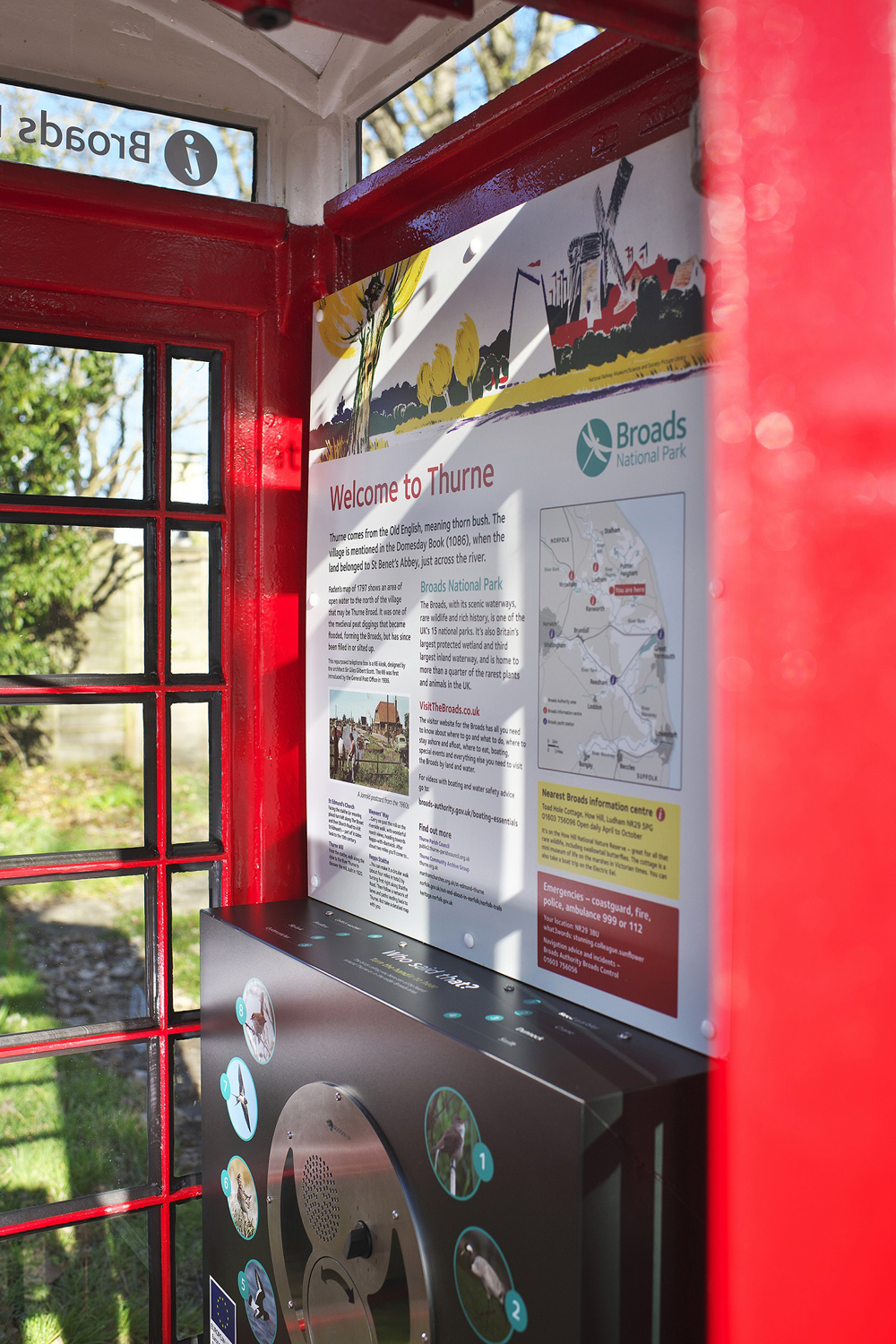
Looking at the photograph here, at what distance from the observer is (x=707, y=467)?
52.0 inches

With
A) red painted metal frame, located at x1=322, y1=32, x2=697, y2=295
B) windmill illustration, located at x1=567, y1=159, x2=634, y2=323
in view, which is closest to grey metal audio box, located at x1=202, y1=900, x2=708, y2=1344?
windmill illustration, located at x1=567, y1=159, x2=634, y2=323

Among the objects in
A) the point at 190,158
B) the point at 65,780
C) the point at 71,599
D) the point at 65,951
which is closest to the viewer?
the point at 190,158

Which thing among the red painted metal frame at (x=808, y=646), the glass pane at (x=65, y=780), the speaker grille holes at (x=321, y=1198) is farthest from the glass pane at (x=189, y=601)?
Result: the red painted metal frame at (x=808, y=646)

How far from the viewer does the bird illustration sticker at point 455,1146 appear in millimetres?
1413

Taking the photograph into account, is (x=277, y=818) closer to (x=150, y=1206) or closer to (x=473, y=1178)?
(x=150, y=1206)

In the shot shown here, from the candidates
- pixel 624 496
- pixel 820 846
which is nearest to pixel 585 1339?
pixel 820 846

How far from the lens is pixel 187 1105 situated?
7.93ft

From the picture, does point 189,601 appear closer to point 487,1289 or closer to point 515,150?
point 515,150

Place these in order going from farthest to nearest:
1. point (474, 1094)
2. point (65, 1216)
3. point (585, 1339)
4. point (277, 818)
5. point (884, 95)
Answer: point (277, 818) < point (65, 1216) < point (474, 1094) < point (585, 1339) < point (884, 95)

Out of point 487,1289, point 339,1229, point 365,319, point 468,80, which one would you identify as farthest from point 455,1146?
point 468,80

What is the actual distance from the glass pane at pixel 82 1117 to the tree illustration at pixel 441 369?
1.50 m

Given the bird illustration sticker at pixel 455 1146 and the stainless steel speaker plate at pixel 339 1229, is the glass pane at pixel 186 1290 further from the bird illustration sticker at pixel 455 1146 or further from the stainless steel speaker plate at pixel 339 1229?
the bird illustration sticker at pixel 455 1146

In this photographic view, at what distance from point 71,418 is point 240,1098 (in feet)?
5.01

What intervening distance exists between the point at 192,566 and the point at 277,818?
1.91ft
